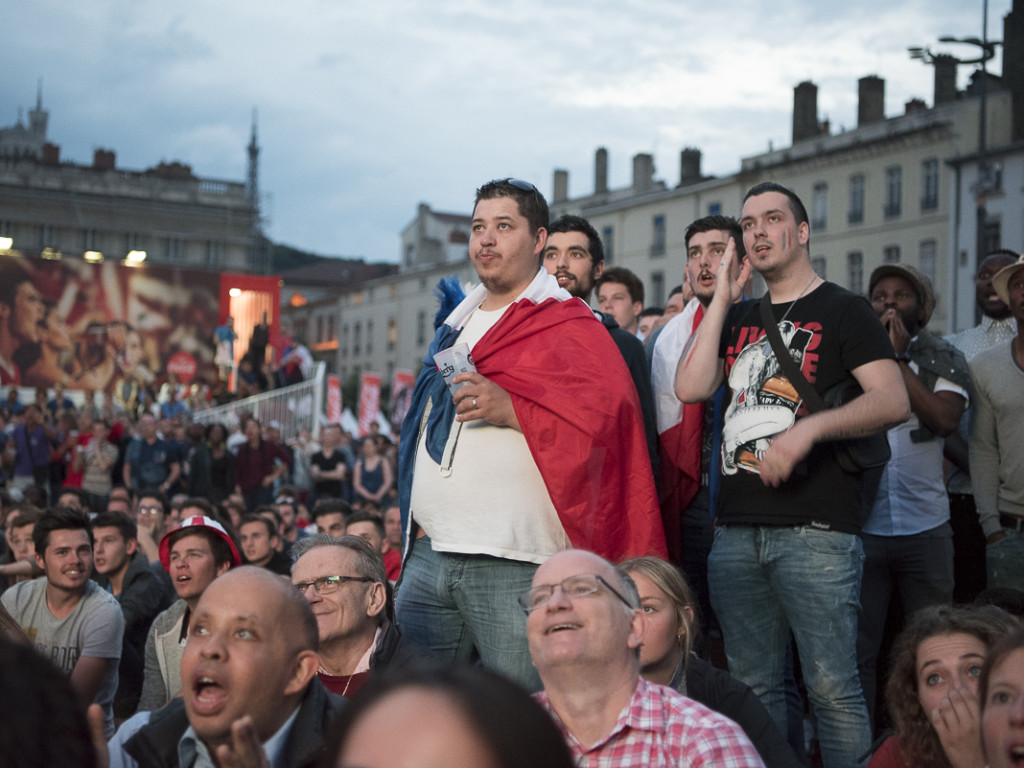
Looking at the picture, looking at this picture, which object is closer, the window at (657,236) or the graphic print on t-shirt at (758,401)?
the graphic print on t-shirt at (758,401)

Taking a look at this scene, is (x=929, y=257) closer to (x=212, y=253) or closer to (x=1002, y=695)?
(x=212, y=253)

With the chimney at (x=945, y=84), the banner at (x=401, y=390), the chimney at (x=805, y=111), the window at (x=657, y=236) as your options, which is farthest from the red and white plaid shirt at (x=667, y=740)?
the window at (x=657, y=236)

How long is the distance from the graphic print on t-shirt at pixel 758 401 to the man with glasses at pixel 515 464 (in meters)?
0.46

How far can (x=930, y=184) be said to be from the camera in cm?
4300

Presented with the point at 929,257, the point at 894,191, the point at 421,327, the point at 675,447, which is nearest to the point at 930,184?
the point at 894,191

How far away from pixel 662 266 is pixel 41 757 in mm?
54270

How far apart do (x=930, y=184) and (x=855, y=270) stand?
528cm

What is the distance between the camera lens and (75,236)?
59469mm

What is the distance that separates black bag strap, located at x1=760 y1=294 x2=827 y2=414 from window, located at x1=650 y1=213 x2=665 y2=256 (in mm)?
50915

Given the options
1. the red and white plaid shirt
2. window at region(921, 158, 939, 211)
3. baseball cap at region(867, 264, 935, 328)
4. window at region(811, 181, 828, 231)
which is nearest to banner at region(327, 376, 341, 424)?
A: baseball cap at region(867, 264, 935, 328)

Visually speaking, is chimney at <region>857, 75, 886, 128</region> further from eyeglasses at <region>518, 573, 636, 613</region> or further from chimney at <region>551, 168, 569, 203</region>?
eyeglasses at <region>518, 573, 636, 613</region>

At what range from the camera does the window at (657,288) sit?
181ft

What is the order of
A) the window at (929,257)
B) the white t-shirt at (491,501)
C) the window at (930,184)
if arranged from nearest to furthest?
the white t-shirt at (491,501) → the window at (930,184) → the window at (929,257)

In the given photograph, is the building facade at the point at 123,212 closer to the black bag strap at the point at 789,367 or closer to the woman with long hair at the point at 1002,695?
the black bag strap at the point at 789,367
